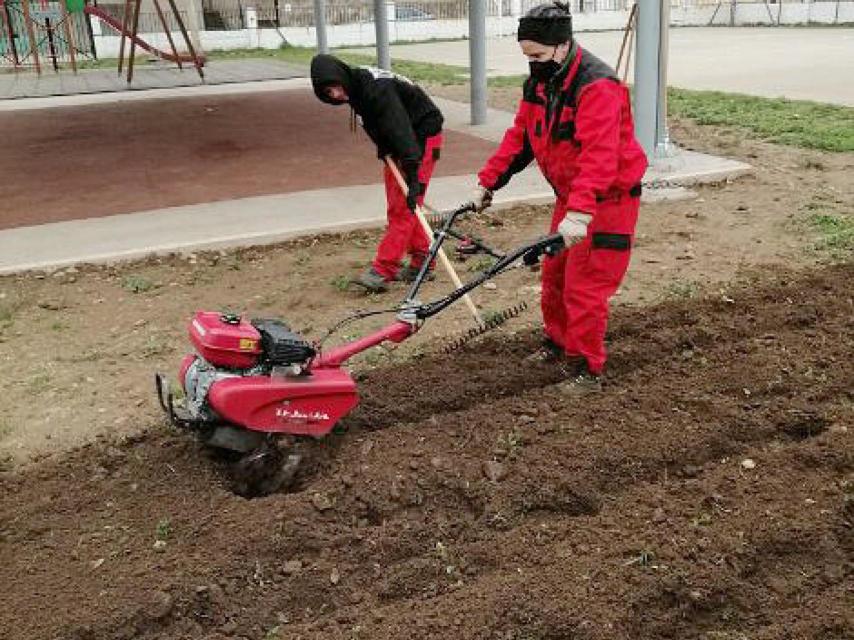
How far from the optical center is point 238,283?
20.3 ft

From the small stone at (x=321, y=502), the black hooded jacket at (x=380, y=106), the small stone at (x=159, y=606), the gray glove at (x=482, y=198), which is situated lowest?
the small stone at (x=159, y=606)

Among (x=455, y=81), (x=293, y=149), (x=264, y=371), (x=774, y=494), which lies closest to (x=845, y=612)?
(x=774, y=494)

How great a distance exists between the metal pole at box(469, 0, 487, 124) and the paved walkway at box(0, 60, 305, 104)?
7.86 metres

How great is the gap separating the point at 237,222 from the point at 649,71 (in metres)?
4.08

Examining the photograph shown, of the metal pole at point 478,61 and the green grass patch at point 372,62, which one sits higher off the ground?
the metal pole at point 478,61

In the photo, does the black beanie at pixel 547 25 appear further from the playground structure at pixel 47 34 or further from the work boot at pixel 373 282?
the playground structure at pixel 47 34

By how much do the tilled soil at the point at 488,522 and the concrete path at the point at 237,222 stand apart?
2941mm

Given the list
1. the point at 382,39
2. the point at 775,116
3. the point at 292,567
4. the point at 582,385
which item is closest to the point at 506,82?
the point at 382,39

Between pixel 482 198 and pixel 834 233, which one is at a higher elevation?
pixel 482 198

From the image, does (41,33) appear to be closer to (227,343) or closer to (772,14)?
(772,14)

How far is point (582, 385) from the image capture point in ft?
14.3

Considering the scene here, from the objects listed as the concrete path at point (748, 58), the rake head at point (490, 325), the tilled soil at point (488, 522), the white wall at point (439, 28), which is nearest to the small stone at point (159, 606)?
the tilled soil at point (488, 522)

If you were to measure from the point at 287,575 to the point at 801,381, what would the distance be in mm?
2604

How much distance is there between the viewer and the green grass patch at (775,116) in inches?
399
